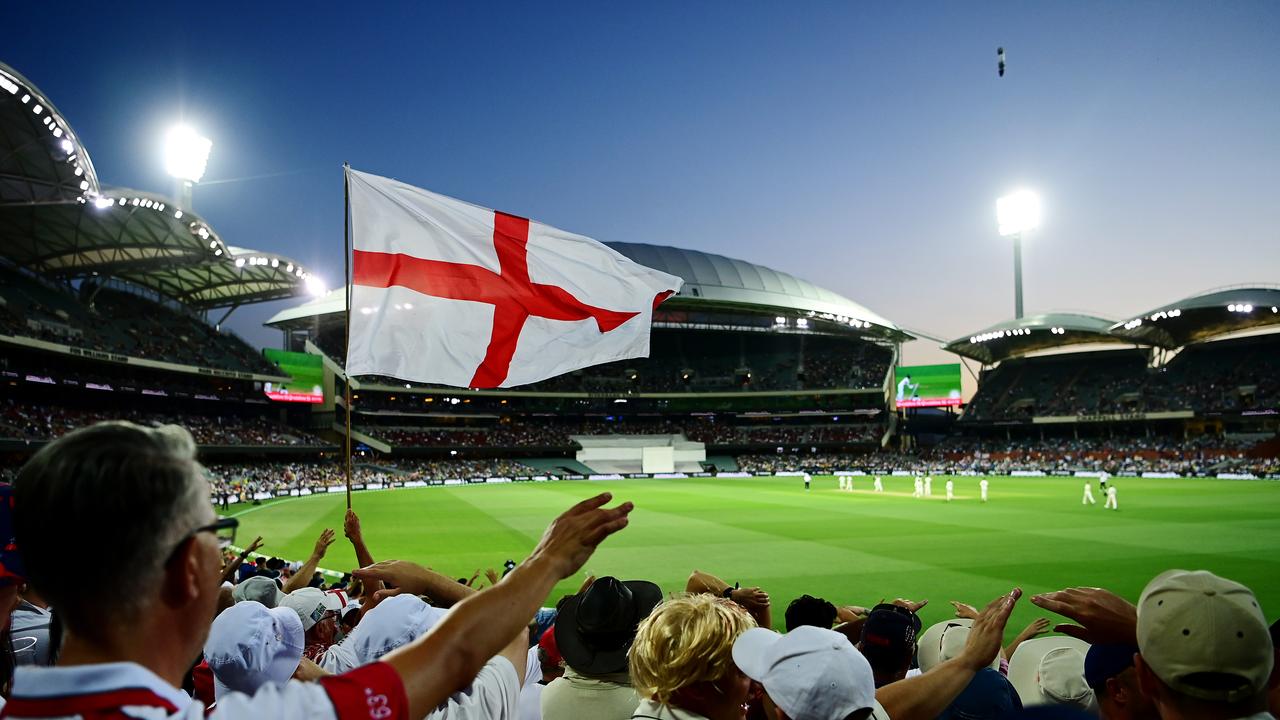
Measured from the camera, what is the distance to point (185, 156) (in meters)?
48.3

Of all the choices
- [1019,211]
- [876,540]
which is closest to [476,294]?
[876,540]

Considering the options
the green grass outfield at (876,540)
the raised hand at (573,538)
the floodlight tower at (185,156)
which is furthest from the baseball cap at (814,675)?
the floodlight tower at (185,156)

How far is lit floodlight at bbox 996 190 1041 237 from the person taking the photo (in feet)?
236

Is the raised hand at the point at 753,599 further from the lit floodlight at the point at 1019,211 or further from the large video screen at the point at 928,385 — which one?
the lit floodlight at the point at 1019,211

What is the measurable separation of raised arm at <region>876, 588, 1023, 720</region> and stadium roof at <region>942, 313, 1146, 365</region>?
248ft

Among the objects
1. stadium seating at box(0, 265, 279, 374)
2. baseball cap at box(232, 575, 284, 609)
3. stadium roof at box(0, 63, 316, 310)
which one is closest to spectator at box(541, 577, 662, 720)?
Answer: baseball cap at box(232, 575, 284, 609)

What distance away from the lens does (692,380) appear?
9906cm

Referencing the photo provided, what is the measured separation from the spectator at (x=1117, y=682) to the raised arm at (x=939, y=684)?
378mm

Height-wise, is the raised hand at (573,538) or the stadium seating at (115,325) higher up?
the stadium seating at (115,325)

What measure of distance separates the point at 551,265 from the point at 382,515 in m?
28.0

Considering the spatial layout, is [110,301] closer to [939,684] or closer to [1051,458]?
[939,684]

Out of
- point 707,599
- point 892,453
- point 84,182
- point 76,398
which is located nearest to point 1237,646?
point 707,599

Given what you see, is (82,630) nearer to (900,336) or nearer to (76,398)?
(76,398)

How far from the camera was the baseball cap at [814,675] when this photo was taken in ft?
7.86
